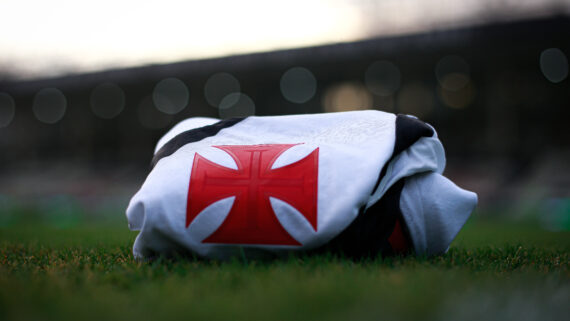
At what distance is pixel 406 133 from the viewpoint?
5.98 ft

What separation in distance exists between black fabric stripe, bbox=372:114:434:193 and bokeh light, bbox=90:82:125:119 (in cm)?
1961

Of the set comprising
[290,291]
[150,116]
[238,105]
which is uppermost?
[238,105]

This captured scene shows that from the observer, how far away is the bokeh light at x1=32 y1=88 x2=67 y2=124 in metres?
20.9

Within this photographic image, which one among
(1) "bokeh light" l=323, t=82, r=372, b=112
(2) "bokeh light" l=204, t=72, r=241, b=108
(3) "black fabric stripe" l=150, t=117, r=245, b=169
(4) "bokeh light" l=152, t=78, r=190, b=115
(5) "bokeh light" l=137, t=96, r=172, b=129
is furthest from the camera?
(5) "bokeh light" l=137, t=96, r=172, b=129

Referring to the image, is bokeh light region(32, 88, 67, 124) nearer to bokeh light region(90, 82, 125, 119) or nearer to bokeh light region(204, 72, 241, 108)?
bokeh light region(90, 82, 125, 119)

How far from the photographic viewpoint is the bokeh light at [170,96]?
60.0 ft

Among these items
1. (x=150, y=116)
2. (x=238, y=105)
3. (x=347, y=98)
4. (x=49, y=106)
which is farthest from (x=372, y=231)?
(x=49, y=106)

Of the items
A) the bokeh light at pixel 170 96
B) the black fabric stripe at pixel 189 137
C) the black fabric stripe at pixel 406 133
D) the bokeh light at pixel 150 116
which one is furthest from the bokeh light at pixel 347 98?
the black fabric stripe at pixel 406 133

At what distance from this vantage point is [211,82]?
693 inches

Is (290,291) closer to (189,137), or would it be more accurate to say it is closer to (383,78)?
(189,137)

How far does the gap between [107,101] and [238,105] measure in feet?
23.0

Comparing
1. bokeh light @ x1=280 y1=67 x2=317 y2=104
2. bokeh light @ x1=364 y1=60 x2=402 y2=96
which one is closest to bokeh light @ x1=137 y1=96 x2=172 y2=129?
bokeh light @ x1=280 y1=67 x2=317 y2=104

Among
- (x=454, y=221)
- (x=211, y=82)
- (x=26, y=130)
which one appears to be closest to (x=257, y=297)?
(x=454, y=221)

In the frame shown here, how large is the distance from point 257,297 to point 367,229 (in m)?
0.72
